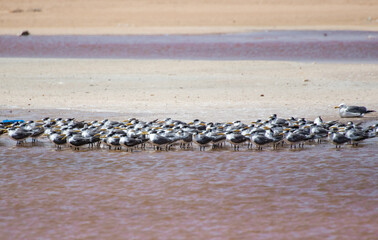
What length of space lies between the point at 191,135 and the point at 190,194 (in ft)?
9.61

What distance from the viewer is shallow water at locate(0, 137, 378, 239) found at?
284 inches

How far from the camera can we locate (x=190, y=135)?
11.4 meters

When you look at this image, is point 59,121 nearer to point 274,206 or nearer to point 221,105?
point 221,105

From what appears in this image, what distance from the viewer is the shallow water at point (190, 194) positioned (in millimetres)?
7211

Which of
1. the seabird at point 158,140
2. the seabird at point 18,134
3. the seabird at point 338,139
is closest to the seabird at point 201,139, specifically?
the seabird at point 158,140

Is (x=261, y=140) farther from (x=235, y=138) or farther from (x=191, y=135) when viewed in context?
(x=191, y=135)

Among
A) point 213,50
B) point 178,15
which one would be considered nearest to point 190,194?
point 213,50

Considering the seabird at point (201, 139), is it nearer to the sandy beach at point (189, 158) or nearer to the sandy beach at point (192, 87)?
the sandy beach at point (189, 158)

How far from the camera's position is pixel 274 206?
8.03m

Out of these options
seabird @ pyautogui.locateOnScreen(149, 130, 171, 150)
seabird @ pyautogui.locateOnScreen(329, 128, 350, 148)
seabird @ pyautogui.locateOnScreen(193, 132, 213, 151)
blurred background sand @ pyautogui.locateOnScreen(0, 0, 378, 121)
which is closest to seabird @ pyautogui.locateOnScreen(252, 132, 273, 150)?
seabird @ pyautogui.locateOnScreen(193, 132, 213, 151)

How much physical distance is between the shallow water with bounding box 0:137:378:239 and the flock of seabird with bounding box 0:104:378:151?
0.76 ft

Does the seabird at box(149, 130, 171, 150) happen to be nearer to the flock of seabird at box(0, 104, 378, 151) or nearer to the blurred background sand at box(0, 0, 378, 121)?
the flock of seabird at box(0, 104, 378, 151)

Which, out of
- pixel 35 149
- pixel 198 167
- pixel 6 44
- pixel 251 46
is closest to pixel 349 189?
pixel 198 167

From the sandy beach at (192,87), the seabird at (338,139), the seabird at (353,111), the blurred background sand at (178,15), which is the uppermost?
the blurred background sand at (178,15)
